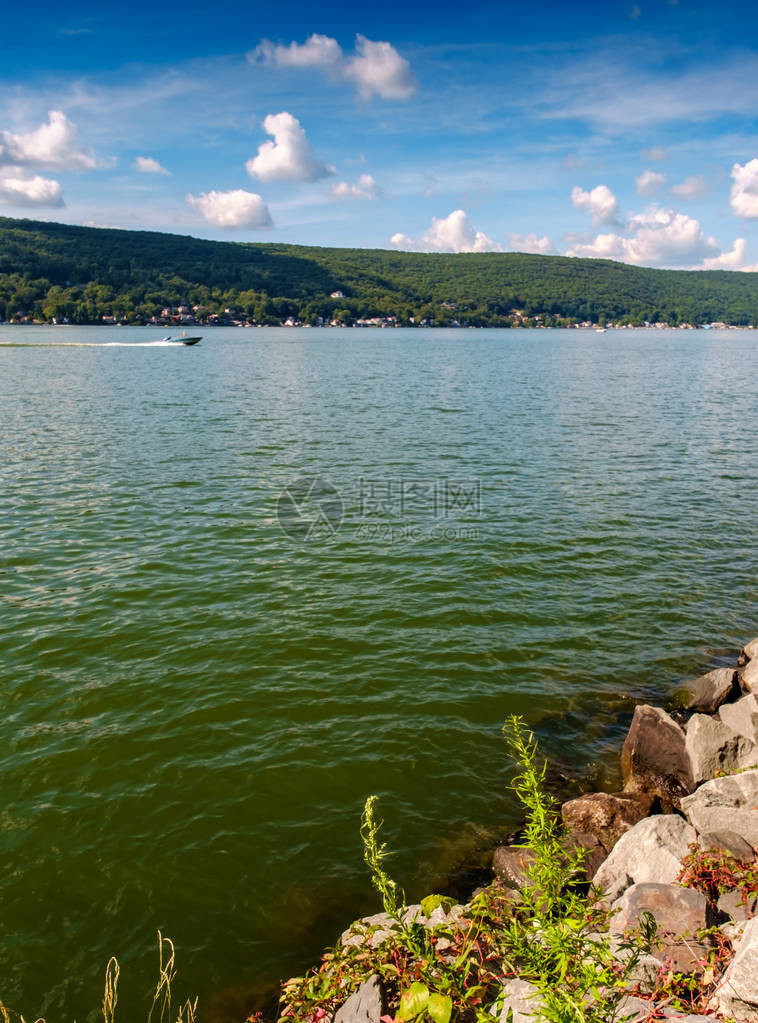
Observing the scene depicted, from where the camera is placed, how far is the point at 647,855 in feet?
27.9

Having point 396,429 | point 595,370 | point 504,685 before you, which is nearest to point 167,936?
point 504,685

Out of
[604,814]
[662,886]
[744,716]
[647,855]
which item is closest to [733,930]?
[662,886]

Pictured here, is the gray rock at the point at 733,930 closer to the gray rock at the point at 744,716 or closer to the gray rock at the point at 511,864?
the gray rock at the point at 511,864

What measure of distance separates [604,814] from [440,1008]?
18.2 feet

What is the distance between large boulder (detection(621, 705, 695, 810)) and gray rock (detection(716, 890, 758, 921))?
348 centimetres

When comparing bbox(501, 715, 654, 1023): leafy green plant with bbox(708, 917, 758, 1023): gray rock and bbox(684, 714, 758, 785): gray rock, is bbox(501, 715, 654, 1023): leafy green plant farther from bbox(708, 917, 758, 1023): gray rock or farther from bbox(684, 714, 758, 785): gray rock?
bbox(684, 714, 758, 785): gray rock

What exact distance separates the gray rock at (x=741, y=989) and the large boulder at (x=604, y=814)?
402 cm

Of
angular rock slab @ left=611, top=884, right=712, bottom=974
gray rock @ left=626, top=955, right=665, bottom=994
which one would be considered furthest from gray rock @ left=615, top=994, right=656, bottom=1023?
angular rock slab @ left=611, top=884, right=712, bottom=974

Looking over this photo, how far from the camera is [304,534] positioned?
22.5m

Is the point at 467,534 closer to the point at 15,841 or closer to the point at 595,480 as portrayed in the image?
the point at 595,480

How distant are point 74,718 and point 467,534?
14.4 metres

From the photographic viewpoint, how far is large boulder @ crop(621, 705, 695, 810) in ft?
36.3

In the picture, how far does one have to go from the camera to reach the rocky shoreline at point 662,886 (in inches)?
227

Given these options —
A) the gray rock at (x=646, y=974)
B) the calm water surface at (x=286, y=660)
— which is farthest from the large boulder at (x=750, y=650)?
the gray rock at (x=646, y=974)
